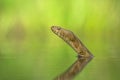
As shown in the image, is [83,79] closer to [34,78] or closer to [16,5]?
[34,78]

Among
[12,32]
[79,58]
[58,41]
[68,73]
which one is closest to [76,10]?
[58,41]

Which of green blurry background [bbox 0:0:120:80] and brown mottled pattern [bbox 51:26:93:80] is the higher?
green blurry background [bbox 0:0:120:80]

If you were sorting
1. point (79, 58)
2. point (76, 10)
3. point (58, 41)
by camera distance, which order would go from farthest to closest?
point (58, 41) → point (76, 10) → point (79, 58)

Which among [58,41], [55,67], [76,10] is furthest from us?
[58,41]

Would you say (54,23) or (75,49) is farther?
(54,23)

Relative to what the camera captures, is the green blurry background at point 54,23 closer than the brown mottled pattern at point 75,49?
No

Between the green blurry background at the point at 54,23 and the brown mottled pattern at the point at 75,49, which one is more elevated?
the green blurry background at the point at 54,23

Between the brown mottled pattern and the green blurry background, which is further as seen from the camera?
the green blurry background

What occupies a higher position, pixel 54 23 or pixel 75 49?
pixel 54 23
